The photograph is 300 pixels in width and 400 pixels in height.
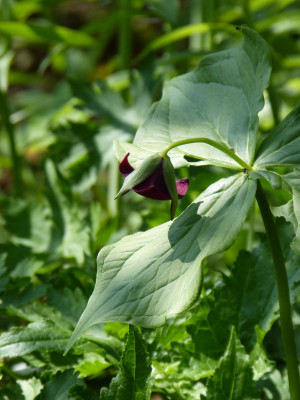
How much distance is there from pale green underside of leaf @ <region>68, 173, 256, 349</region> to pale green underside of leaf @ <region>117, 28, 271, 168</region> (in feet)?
0.26

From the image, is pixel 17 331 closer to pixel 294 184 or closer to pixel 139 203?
pixel 294 184

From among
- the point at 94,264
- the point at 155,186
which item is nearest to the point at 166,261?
the point at 155,186

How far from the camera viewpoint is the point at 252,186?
0.68 metres

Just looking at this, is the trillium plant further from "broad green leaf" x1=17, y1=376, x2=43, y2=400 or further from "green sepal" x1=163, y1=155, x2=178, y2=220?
"broad green leaf" x1=17, y1=376, x2=43, y2=400

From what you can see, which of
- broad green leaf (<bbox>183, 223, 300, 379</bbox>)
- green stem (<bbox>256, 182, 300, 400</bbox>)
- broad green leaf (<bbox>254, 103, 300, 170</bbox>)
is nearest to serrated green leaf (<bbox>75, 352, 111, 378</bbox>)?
broad green leaf (<bbox>183, 223, 300, 379</bbox>)

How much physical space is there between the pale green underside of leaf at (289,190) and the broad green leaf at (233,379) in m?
0.17

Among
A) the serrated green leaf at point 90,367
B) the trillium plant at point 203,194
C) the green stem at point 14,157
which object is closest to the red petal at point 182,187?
the trillium plant at point 203,194

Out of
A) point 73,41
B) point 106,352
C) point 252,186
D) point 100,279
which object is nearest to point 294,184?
point 252,186

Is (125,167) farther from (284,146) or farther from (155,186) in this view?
(284,146)

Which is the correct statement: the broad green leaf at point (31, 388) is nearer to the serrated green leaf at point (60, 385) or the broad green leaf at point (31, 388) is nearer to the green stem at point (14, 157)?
the serrated green leaf at point (60, 385)

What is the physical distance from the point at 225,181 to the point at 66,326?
382mm

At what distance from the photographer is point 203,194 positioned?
739 millimetres

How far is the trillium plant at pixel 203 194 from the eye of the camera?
66cm

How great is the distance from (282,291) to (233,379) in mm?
135
